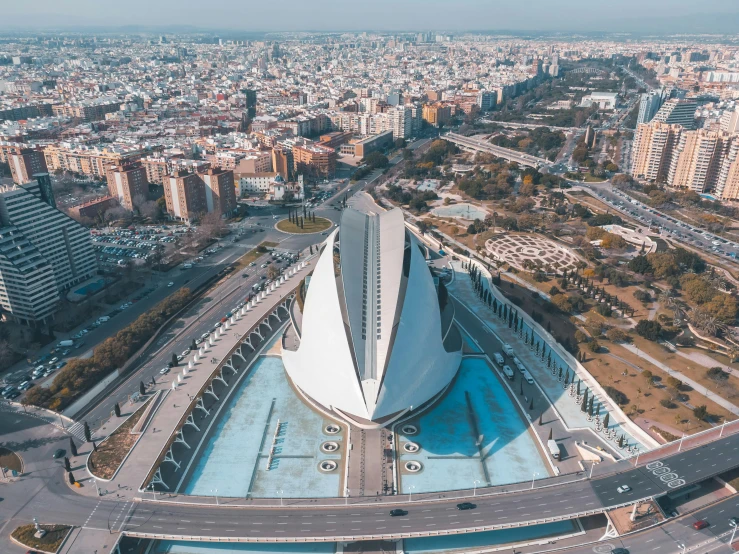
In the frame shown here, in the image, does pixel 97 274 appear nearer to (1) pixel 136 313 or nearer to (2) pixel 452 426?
(1) pixel 136 313

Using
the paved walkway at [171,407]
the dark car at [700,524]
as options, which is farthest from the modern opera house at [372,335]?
the dark car at [700,524]

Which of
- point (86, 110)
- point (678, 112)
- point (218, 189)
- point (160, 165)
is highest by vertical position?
point (678, 112)

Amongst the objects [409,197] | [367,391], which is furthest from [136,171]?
[367,391]

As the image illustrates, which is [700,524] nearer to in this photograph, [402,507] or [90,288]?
[402,507]

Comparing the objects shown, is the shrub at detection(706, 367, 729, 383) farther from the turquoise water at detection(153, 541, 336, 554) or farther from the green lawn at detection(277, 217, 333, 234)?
the green lawn at detection(277, 217, 333, 234)

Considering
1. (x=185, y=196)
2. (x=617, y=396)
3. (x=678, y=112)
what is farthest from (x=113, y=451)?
(x=678, y=112)

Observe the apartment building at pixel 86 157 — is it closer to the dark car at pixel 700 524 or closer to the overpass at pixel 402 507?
the overpass at pixel 402 507

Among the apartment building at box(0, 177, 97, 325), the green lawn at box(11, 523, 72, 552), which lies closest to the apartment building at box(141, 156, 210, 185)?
the apartment building at box(0, 177, 97, 325)
